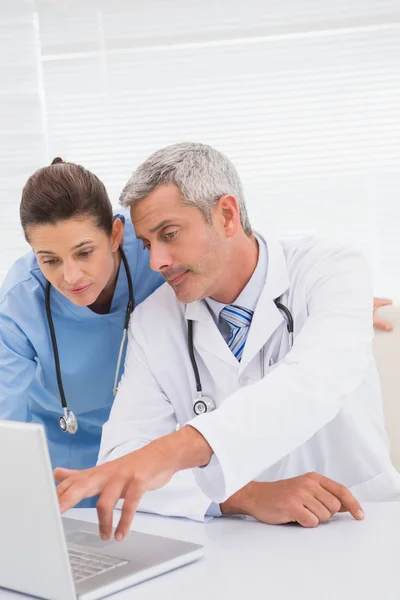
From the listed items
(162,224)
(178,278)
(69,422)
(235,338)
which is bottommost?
(69,422)

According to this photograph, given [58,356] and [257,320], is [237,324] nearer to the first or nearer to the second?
[257,320]

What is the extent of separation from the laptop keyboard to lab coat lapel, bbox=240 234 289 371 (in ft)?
1.97

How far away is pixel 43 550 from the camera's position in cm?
85

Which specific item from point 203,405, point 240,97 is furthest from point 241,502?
point 240,97

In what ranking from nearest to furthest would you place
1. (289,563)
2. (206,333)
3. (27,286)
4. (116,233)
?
(289,563), (206,333), (116,233), (27,286)

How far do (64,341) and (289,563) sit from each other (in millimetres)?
1036

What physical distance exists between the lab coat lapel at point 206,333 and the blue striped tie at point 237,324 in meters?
0.02

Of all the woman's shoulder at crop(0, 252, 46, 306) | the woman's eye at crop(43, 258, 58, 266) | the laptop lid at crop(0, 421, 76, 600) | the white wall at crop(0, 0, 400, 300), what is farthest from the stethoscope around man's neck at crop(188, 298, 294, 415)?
the white wall at crop(0, 0, 400, 300)

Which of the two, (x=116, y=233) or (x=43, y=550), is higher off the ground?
(x=116, y=233)

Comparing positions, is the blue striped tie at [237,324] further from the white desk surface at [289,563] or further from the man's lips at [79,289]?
the white desk surface at [289,563]

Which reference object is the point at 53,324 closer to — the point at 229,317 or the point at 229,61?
the point at 229,317

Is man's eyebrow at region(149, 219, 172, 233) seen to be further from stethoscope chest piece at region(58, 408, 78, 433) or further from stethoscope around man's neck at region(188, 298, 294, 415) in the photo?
stethoscope chest piece at region(58, 408, 78, 433)

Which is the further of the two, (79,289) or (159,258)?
(79,289)

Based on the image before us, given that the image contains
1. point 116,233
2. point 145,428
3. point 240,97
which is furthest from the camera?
point 240,97
